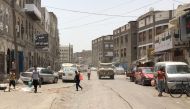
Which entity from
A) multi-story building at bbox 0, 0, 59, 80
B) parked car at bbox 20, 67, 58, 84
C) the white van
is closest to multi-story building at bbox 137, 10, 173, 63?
multi-story building at bbox 0, 0, 59, 80

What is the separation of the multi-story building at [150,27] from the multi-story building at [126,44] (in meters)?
8.68

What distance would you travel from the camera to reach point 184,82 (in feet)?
90.6

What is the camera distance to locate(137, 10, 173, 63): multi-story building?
8350cm

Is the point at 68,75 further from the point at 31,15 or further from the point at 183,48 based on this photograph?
the point at 31,15

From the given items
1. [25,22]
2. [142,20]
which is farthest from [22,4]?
[142,20]

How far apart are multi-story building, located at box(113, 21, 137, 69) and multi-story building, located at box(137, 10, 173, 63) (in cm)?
868

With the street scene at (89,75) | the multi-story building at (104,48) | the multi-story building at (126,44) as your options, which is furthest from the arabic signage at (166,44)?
the multi-story building at (104,48)

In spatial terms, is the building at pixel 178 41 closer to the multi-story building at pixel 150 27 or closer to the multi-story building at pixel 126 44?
the multi-story building at pixel 150 27

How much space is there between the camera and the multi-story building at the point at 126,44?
11056cm

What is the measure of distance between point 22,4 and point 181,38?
20.8m

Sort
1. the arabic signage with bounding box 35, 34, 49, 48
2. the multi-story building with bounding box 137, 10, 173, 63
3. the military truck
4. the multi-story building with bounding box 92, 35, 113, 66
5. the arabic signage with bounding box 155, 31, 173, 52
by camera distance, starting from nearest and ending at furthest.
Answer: the arabic signage with bounding box 155, 31, 173, 52, the military truck, the arabic signage with bounding box 35, 34, 49, 48, the multi-story building with bounding box 137, 10, 173, 63, the multi-story building with bounding box 92, 35, 113, 66

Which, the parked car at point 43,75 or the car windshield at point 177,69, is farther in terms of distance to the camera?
the parked car at point 43,75

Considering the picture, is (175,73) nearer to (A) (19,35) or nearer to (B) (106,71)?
(A) (19,35)

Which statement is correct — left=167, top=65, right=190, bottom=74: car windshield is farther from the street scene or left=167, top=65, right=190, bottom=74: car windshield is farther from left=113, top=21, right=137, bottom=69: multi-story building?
left=113, top=21, right=137, bottom=69: multi-story building
